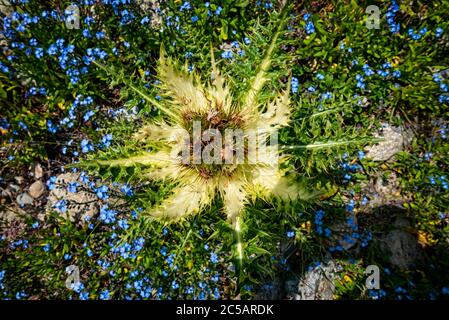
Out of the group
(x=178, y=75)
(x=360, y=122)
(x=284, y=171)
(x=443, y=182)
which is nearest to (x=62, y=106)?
(x=178, y=75)

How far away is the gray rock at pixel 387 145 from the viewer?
3.78 meters

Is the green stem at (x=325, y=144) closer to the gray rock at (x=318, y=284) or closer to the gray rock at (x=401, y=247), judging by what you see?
the gray rock at (x=318, y=284)

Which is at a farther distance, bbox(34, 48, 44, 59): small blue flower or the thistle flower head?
bbox(34, 48, 44, 59): small blue flower

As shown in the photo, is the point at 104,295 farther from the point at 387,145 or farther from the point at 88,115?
the point at 387,145

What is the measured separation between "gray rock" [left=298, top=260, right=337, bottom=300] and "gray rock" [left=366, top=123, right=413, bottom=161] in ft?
4.39

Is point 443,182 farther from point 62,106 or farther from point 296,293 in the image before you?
point 62,106

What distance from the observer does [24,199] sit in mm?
3926

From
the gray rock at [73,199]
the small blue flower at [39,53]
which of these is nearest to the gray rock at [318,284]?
the gray rock at [73,199]

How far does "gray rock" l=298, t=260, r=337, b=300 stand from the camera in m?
3.53

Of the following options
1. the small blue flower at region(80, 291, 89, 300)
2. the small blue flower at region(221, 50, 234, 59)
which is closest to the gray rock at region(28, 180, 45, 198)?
the small blue flower at region(80, 291, 89, 300)

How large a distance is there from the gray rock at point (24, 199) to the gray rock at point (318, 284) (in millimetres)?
3254

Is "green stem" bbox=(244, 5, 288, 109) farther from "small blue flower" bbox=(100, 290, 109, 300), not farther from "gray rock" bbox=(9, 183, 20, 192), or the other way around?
"gray rock" bbox=(9, 183, 20, 192)

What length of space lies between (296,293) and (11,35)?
4.32 meters

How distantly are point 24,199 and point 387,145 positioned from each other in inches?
168
